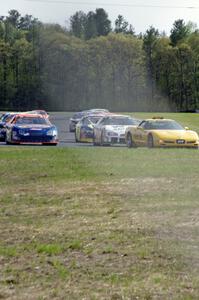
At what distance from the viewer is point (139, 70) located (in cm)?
11306

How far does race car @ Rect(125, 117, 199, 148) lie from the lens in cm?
2864

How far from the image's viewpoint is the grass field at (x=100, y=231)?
823cm

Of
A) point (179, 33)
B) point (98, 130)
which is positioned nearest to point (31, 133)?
point (98, 130)

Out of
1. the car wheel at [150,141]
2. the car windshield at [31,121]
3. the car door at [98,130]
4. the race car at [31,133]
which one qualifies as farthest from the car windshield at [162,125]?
the car windshield at [31,121]

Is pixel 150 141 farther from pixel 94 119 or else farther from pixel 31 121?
pixel 94 119

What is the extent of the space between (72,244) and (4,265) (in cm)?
115

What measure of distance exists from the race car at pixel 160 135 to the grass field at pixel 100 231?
28.2 feet

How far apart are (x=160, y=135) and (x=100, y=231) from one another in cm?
1769

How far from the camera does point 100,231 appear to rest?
1119 cm

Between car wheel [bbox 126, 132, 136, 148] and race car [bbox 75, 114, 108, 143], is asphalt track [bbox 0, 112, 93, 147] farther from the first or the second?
car wheel [bbox 126, 132, 136, 148]

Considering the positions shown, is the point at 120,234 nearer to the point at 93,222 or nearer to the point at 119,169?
the point at 93,222

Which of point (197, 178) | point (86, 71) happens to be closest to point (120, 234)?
point (197, 178)

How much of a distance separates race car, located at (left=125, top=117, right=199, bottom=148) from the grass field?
8.60 m

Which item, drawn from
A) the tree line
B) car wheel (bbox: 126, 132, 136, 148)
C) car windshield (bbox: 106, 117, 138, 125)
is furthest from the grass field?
the tree line
